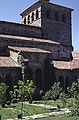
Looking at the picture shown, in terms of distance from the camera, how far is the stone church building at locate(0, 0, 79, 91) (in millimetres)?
35125

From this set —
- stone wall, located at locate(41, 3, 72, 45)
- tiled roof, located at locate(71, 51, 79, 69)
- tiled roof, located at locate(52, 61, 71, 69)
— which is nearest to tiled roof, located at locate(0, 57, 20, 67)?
tiled roof, located at locate(52, 61, 71, 69)

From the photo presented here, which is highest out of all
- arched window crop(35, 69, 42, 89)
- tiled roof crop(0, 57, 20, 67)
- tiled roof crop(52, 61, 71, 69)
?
tiled roof crop(0, 57, 20, 67)

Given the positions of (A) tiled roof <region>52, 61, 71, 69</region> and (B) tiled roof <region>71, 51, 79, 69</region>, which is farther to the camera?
(B) tiled roof <region>71, 51, 79, 69</region>

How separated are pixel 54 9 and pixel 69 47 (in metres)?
7.06

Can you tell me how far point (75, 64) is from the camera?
39.9 meters

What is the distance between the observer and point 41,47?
135ft

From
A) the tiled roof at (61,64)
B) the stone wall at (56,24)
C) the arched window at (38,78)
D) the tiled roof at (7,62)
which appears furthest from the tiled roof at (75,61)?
the tiled roof at (7,62)

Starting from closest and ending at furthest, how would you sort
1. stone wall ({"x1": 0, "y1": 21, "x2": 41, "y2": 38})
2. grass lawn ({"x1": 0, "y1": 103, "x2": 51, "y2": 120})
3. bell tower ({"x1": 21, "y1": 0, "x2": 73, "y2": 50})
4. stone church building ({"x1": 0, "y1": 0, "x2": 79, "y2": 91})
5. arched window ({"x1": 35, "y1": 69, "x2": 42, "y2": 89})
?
grass lawn ({"x1": 0, "y1": 103, "x2": 51, "y2": 120}), stone church building ({"x1": 0, "y1": 0, "x2": 79, "y2": 91}), arched window ({"x1": 35, "y1": 69, "x2": 42, "y2": 89}), stone wall ({"x1": 0, "y1": 21, "x2": 41, "y2": 38}), bell tower ({"x1": 21, "y1": 0, "x2": 73, "y2": 50})

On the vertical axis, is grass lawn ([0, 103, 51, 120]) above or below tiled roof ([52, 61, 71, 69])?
below

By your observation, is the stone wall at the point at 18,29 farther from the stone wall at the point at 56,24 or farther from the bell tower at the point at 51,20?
the stone wall at the point at 56,24

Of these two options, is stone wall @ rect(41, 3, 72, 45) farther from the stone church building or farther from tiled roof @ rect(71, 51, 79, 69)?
tiled roof @ rect(71, 51, 79, 69)

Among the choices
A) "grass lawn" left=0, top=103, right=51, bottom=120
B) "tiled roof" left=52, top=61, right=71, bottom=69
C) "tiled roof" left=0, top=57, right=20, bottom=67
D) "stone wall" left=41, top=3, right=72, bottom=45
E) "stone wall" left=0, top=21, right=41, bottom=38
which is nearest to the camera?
"grass lawn" left=0, top=103, right=51, bottom=120

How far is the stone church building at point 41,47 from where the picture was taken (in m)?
35.1

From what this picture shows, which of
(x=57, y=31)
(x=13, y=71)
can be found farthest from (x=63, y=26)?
(x=13, y=71)
